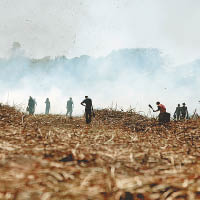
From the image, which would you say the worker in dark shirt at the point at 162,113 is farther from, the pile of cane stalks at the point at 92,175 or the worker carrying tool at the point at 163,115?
the pile of cane stalks at the point at 92,175

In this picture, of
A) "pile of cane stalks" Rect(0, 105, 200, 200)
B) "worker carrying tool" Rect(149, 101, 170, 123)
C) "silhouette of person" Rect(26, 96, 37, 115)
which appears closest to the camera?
"pile of cane stalks" Rect(0, 105, 200, 200)

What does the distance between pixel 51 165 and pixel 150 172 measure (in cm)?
180

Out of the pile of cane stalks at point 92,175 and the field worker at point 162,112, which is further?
the field worker at point 162,112

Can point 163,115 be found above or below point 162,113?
below

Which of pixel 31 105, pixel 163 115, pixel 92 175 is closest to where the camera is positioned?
pixel 92 175

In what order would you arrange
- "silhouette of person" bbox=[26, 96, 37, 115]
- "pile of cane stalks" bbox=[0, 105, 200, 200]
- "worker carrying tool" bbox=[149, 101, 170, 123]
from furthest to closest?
"silhouette of person" bbox=[26, 96, 37, 115]
"worker carrying tool" bbox=[149, 101, 170, 123]
"pile of cane stalks" bbox=[0, 105, 200, 200]

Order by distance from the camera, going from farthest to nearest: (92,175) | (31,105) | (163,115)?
(31,105) < (163,115) < (92,175)

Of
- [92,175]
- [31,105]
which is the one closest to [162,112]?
[92,175]

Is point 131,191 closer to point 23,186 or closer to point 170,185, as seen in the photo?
point 170,185

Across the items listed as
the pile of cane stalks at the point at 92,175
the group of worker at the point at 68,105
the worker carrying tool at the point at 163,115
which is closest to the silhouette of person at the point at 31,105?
the group of worker at the point at 68,105

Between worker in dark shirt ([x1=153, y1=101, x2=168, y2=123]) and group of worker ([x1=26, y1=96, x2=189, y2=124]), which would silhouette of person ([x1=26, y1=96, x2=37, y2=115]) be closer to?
group of worker ([x1=26, y1=96, x2=189, y2=124])

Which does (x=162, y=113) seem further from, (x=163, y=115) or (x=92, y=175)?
(x=92, y=175)

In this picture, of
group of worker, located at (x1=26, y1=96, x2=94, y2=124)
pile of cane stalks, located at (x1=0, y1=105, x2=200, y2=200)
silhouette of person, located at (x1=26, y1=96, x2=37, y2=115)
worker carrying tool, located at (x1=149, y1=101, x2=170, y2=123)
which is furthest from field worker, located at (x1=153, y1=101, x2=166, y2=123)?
silhouette of person, located at (x1=26, y1=96, x2=37, y2=115)

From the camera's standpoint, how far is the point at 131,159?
4727 mm
